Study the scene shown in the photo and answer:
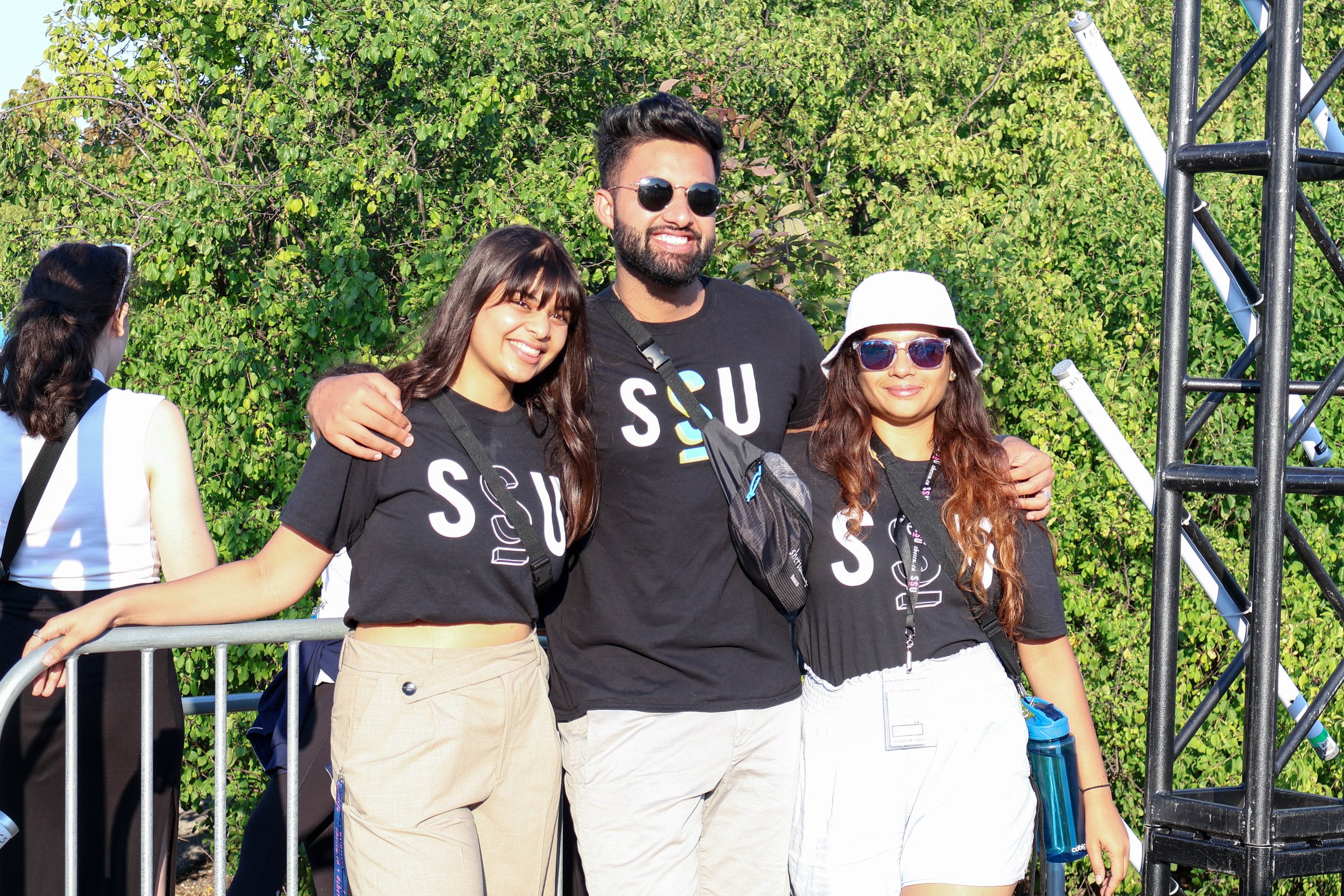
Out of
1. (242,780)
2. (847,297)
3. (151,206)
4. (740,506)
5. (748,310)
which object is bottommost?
(242,780)

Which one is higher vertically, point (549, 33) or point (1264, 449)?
point (549, 33)

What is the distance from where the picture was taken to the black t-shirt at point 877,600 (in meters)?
2.69

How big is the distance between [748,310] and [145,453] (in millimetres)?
1477

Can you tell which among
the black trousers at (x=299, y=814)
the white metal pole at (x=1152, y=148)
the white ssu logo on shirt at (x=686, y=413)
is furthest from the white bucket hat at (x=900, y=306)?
the black trousers at (x=299, y=814)

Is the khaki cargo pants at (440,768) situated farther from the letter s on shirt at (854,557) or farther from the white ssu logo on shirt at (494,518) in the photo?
the letter s on shirt at (854,557)

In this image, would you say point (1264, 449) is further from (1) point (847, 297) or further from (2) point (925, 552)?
(1) point (847, 297)

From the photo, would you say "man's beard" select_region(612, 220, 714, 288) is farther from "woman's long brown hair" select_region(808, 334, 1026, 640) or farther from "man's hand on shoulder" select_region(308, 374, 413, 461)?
"man's hand on shoulder" select_region(308, 374, 413, 461)

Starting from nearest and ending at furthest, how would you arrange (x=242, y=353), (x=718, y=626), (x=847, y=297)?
(x=718, y=626)
(x=847, y=297)
(x=242, y=353)

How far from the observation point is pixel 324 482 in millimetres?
2453

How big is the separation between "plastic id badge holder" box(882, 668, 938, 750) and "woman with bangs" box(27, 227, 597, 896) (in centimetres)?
71

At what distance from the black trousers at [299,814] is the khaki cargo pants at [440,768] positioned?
39.0 inches

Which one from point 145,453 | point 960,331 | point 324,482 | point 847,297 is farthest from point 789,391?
point 847,297

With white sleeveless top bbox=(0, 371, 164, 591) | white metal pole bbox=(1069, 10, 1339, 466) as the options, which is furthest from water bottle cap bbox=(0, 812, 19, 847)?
white metal pole bbox=(1069, 10, 1339, 466)

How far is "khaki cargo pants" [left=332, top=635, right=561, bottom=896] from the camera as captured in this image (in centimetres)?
238
